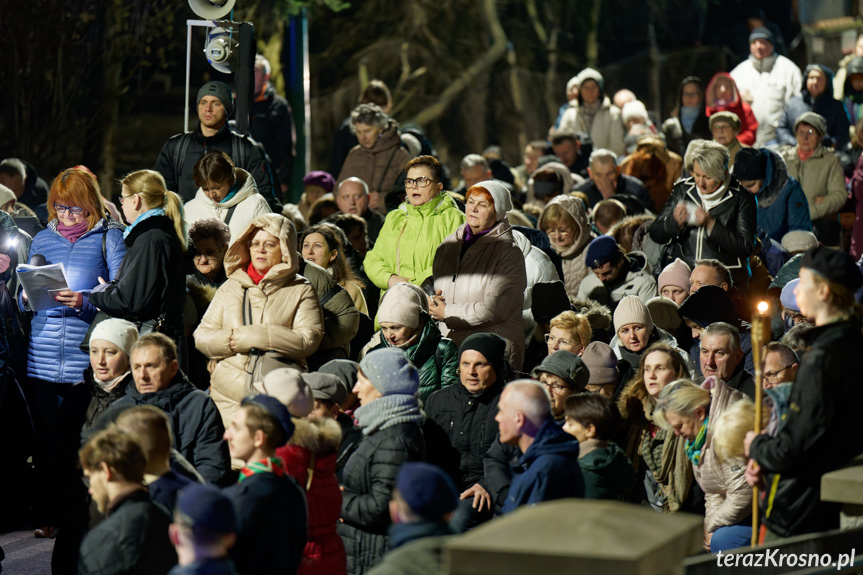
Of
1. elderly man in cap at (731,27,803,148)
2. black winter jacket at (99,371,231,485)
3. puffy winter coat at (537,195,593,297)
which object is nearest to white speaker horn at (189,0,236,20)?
puffy winter coat at (537,195,593,297)

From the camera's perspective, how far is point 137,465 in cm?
552

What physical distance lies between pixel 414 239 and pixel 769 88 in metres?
8.55

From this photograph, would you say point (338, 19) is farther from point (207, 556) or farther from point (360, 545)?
point (207, 556)

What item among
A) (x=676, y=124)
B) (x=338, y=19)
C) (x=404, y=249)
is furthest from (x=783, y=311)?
(x=338, y=19)

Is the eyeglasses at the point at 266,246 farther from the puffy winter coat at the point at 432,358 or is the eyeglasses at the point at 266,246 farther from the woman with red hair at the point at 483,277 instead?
the woman with red hair at the point at 483,277

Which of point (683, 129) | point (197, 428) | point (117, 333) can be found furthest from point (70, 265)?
point (683, 129)

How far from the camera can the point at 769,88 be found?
54.7 ft

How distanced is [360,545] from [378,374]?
2.67 ft

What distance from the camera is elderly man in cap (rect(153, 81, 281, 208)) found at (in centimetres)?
1041

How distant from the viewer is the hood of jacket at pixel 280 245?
7891mm

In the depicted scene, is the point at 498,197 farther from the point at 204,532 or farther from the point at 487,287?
the point at 204,532

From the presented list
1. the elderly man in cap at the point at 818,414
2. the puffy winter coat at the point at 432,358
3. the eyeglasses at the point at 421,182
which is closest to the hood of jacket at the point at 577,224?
the eyeglasses at the point at 421,182

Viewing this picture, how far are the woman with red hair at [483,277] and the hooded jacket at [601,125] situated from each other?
27.4 ft

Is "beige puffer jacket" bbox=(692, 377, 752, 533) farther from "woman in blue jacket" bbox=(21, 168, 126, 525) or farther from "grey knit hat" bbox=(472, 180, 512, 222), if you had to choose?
"woman in blue jacket" bbox=(21, 168, 126, 525)
